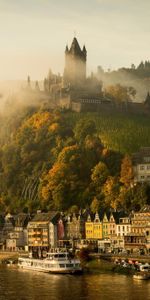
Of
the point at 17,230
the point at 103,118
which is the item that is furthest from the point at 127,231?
the point at 103,118

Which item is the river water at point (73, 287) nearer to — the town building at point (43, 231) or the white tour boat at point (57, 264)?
the white tour boat at point (57, 264)

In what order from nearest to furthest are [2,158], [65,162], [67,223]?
[67,223], [65,162], [2,158]

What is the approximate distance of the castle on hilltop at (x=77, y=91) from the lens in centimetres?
17362

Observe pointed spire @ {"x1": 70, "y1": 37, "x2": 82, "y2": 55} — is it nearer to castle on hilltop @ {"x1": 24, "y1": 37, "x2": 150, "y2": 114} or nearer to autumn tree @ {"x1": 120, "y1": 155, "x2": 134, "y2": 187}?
castle on hilltop @ {"x1": 24, "y1": 37, "x2": 150, "y2": 114}

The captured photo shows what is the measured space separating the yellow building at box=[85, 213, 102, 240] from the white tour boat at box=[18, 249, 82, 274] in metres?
18.5

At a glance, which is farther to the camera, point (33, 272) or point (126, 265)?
point (33, 272)

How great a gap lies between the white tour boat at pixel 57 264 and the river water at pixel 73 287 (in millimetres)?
1684

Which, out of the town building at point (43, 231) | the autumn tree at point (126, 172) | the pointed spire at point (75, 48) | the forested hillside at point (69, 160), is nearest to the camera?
the town building at point (43, 231)

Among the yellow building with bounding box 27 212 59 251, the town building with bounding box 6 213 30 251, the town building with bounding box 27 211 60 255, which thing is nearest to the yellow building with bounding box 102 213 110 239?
the town building with bounding box 27 211 60 255

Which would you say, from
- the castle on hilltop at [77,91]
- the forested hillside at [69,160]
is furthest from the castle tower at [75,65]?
the forested hillside at [69,160]

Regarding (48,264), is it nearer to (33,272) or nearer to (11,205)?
(33,272)

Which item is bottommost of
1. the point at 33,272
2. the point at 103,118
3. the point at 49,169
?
the point at 33,272

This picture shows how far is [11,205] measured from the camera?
481 ft

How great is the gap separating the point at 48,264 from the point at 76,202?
40166mm
